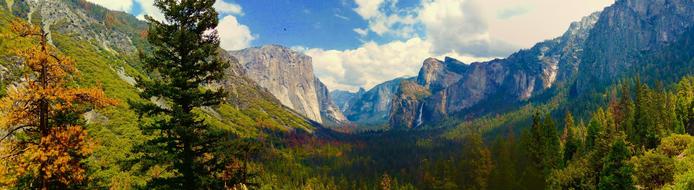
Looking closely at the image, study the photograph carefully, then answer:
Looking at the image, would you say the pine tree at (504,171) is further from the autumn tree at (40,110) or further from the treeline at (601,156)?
the autumn tree at (40,110)

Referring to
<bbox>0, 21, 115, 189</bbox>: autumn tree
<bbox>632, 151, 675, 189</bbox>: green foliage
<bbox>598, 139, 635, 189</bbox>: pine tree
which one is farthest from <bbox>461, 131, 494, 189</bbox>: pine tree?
<bbox>0, 21, 115, 189</bbox>: autumn tree

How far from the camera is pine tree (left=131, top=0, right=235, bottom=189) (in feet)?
76.5

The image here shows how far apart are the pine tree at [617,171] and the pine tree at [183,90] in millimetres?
55092

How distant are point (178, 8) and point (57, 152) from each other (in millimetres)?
9782

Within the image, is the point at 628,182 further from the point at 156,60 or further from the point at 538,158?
the point at 156,60

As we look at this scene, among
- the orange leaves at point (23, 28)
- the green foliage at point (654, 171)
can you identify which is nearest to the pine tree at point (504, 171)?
the green foliage at point (654, 171)

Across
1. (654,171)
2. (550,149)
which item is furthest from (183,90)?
(550,149)

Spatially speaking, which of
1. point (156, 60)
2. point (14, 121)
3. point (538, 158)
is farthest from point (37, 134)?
point (538, 158)

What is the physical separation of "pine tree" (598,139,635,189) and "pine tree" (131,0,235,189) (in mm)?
55092

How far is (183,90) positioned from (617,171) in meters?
58.9

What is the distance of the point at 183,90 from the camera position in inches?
942

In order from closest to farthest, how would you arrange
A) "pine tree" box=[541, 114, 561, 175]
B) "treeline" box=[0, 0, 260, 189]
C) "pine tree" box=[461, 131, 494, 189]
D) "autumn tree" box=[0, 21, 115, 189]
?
1. "autumn tree" box=[0, 21, 115, 189]
2. "treeline" box=[0, 0, 260, 189]
3. "pine tree" box=[541, 114, 561, 175]
4. "pine tree" box=[461, 131, 494, 189]

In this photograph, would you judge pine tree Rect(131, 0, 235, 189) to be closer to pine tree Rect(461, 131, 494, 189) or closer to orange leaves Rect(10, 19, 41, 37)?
orange leaves Rect(10, 19, 41, 37)

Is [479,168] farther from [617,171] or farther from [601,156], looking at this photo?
[617,171]
